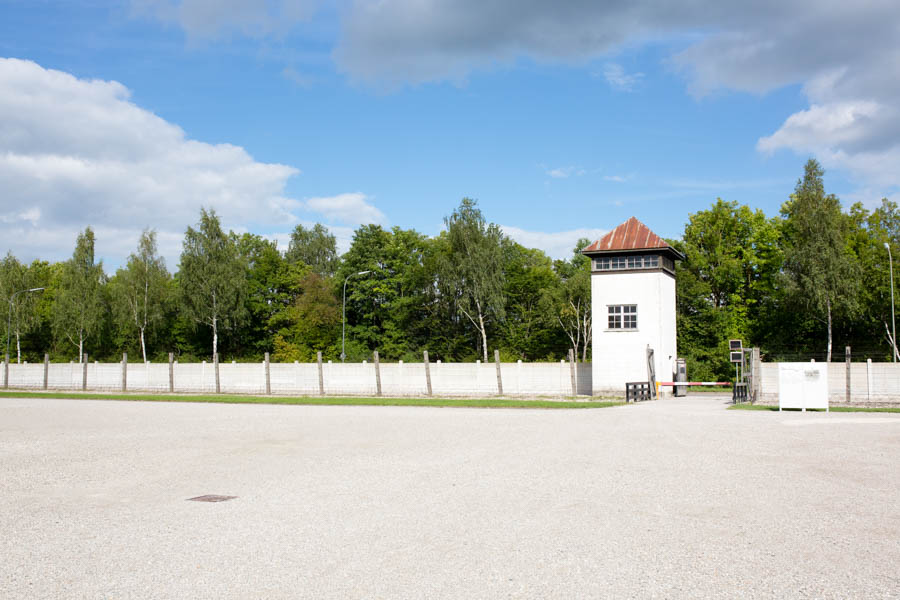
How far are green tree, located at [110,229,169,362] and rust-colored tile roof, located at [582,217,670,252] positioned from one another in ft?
165

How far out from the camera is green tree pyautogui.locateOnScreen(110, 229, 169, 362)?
6994 cm

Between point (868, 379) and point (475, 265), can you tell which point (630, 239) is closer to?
point (868, 379)

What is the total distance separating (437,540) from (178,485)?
16.5 feet

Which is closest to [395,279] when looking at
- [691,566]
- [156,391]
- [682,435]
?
[156,391]

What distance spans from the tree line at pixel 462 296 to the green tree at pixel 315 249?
35.9 ft

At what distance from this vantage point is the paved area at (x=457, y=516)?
569 cm

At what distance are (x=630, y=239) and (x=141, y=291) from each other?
173 feet

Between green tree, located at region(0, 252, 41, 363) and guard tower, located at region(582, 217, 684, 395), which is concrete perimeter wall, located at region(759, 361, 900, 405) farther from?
green tree, located at region(0, 252, 41, 363)

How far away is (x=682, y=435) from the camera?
1608 centimetres

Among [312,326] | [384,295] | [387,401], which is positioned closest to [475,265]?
[384,295]

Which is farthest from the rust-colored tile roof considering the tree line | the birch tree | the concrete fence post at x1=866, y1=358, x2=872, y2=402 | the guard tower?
the birch tree

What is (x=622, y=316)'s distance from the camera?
Answer: 33594mm

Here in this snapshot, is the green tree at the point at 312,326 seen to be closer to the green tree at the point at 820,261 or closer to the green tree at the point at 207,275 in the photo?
the green tree at the point at 207,275

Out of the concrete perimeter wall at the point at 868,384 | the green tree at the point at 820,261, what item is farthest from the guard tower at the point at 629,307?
the green tree at the point at 820,261
